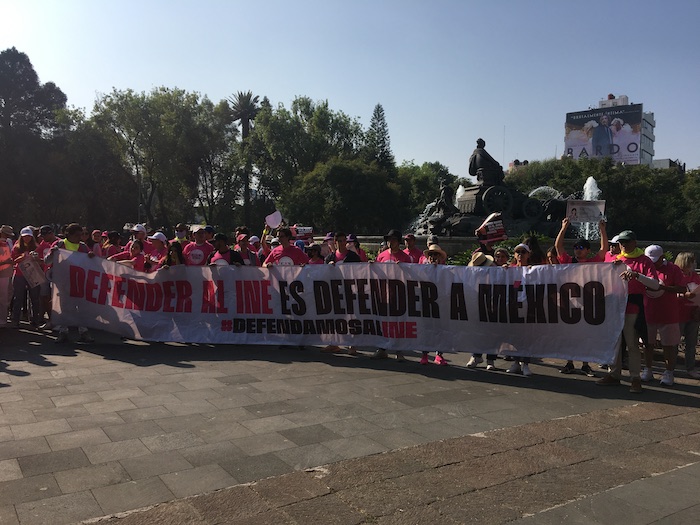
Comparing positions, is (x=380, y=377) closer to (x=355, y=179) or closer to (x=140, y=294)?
(x=140, y=294)

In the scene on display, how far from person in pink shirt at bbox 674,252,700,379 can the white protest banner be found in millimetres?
1194

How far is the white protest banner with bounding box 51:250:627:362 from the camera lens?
281 inches

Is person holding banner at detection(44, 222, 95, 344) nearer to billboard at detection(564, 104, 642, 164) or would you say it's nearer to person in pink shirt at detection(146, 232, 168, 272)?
person in pink shirt at detection(146, 232, 168, 272)

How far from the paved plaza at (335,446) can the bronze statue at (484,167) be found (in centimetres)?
1481

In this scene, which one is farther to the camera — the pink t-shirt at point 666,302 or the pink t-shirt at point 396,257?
the pink t-shirt at point 396,257

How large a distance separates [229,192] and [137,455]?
183ft

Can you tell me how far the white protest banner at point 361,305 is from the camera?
7.13 metres

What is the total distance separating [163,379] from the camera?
6.88m

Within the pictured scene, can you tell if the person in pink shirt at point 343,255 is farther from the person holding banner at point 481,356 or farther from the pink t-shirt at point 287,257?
the person holding banner at point 481,356

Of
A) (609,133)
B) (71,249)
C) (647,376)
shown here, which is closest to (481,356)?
(647,376)

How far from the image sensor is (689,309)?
24.3ft

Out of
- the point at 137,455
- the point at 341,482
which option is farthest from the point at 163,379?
the point at 341,482

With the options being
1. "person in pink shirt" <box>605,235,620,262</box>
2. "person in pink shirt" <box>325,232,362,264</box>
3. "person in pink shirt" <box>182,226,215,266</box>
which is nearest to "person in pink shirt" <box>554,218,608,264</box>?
"person in pink shirt" <box>605,235,620,262</box>

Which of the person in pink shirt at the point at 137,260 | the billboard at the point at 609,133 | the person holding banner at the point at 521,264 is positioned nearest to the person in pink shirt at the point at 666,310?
the person holding banner at the point at 521,264
